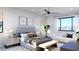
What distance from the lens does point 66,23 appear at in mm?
1549

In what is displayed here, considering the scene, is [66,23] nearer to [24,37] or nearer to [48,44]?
[48,44]

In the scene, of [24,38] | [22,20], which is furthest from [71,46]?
[22,20]

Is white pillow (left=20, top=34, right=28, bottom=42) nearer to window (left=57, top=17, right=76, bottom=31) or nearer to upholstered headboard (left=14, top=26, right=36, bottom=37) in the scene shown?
upholstered headboard (left=14, top=26, right=36, bottom=37)

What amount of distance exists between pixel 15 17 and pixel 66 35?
97 cm

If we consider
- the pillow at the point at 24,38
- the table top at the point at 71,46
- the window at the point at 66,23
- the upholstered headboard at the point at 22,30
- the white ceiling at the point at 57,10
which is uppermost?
the white ceiling at the point at 57,10

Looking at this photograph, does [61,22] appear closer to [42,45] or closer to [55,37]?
[55,37]

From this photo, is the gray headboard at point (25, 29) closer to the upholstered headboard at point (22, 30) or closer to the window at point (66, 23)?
the upholstered headboard at point (22, 30)

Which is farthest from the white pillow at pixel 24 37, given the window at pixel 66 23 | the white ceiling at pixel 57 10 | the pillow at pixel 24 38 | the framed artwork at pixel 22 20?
the window at pixel 66 23

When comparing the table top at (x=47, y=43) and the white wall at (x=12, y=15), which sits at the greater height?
the white wall at (x=12, y=15)

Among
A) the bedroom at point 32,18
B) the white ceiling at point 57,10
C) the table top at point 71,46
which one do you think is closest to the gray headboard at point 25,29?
the bedroom at point 32,18

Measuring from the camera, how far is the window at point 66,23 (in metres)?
1.50

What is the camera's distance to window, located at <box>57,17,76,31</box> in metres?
1.50

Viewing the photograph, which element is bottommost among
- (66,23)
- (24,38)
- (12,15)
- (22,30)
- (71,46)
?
(71,46)
